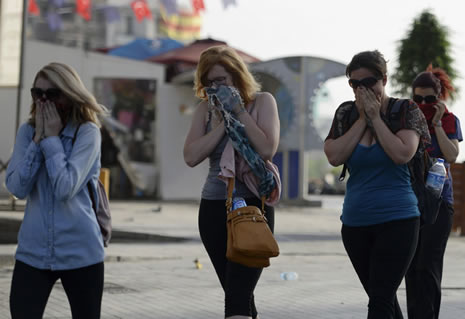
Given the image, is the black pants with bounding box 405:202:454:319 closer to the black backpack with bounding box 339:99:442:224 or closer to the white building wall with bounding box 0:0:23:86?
the black backpack with bounding box 339:99:442:224

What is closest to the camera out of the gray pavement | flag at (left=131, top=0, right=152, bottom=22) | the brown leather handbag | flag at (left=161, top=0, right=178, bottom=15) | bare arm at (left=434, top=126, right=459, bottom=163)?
the brown leather handbag

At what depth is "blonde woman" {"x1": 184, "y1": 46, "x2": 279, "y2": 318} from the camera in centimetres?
451

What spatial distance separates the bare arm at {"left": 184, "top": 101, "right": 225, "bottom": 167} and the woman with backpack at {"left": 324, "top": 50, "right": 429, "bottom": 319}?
58 cm

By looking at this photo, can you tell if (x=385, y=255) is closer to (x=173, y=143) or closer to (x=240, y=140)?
(x=240, y=140)

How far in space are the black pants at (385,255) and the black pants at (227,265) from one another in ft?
1.61

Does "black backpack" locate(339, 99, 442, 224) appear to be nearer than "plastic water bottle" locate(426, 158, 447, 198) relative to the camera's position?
Yes

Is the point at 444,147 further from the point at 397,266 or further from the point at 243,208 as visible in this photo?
the point at 243,208

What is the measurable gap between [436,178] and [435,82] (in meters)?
1.05

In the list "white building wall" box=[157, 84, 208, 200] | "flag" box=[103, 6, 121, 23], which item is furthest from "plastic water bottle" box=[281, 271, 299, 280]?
"flag" box=[103, 6, 121, 23]

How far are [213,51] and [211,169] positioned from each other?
60cm

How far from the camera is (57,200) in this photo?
3.87 m

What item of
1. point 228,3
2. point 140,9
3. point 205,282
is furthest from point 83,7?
point 205,282

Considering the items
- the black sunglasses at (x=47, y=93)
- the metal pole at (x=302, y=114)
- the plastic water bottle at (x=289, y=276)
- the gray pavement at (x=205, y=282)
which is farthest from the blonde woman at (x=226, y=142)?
the metal pole at (x=302, y=114)

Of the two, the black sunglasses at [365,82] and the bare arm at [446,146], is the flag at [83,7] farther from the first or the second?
the black sunglasses at [365,82]
